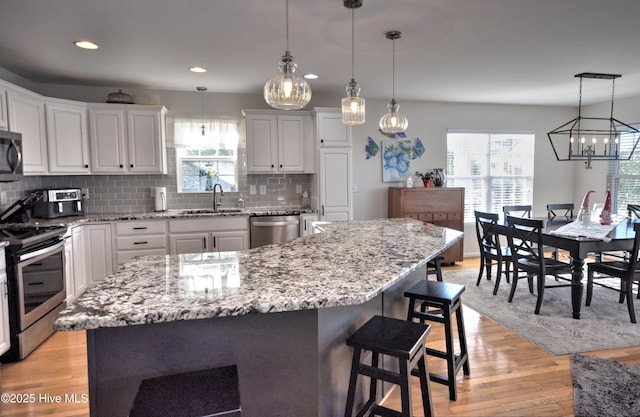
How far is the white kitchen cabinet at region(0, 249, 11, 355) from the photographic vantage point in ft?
9.11

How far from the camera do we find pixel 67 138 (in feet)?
14.1

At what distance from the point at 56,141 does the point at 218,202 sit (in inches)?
75.6

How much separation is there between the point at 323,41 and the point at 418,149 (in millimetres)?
3231

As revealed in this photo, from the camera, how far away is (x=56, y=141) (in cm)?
421

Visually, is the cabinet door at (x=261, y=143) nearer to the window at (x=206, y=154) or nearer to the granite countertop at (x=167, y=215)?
the window at (x=206, y=154)

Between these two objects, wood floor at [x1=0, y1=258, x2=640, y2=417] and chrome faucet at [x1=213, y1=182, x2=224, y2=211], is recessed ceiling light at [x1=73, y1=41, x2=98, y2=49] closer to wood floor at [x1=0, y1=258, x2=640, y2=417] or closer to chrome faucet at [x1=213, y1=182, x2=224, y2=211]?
chrome faucet at [x1=213, y1=182, x2=224, y2=211]

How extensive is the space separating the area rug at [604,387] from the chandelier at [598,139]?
223 cm

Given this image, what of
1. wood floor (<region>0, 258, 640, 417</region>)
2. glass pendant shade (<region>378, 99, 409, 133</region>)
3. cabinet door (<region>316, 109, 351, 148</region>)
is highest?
cabinet door (<region>316, 109, 351, 148</region>)

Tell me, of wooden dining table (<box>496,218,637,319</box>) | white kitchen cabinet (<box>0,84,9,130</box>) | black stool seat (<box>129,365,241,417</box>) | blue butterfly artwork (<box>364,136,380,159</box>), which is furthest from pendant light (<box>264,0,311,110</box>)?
blue butterfly artwork (<box>364,136,380,159</box>)

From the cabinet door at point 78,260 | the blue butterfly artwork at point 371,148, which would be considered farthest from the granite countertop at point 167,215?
the blue butterfly artwork at point 371,148

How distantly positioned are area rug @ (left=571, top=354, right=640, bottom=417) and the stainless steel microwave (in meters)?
4.37

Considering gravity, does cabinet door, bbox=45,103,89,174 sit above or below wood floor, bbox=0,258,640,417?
above

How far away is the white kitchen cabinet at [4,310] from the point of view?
2.78 meters

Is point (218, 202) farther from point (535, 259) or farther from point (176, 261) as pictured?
point (535, 259)
